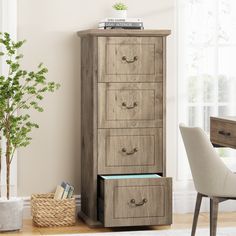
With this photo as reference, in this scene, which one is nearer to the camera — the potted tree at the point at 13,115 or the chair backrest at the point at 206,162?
the chair backrest at the point at 206,162

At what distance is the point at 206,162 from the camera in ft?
13.4

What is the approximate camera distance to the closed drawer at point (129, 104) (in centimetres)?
490

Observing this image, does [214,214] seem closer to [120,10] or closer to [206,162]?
[206,162]

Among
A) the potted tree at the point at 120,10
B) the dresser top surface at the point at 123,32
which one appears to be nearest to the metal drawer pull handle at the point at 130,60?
the dresser top surface at the point at 123,32

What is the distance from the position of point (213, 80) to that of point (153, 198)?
1.11 m

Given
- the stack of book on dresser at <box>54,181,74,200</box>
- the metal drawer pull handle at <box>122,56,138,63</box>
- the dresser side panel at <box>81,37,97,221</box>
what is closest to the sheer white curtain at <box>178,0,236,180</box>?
the metal drawer pull handle at <box>122,56,138,63</box>

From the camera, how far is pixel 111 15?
5.26m

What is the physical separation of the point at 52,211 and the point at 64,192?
160 millimetres

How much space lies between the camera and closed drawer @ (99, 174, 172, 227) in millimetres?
4836

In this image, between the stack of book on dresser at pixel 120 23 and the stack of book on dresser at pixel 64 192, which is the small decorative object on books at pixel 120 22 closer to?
the stack of book on dresser at pixel 120 23

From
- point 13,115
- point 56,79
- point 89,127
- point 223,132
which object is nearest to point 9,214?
point 13,115

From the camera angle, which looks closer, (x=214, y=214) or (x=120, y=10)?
(x=214, y=214)

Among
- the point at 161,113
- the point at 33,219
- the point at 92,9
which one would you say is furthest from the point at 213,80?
the point at 33,219

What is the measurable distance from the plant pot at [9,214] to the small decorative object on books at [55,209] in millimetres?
168
